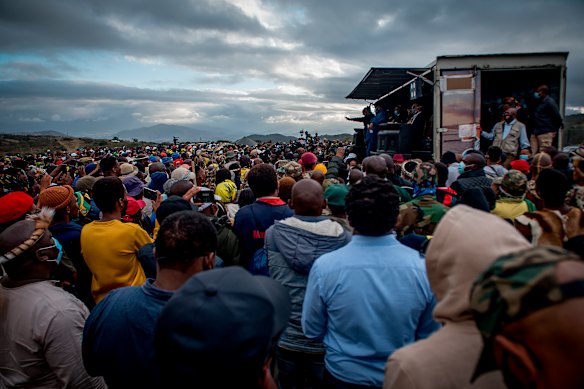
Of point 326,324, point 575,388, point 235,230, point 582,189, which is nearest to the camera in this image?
point 575,388

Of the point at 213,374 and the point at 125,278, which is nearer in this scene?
the point at 213,374

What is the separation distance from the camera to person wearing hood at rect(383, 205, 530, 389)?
1187 mm

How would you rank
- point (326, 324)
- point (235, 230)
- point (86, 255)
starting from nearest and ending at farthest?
1. point (326, 324)
2. point (86, 255)
3. point (235, 230)

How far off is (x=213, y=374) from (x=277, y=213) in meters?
2.70

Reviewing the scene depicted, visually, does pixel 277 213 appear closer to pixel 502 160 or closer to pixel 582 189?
pixel 582 189

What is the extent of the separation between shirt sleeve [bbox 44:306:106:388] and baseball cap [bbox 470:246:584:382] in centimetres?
219

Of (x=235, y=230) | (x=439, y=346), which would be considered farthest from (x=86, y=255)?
(x=439, y=346)

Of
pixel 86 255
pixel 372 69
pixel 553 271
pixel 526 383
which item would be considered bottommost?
pixel 86 255

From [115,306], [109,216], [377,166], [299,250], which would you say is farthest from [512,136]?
[115,306]

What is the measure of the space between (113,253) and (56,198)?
106 centimetres

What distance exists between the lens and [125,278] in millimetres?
3127

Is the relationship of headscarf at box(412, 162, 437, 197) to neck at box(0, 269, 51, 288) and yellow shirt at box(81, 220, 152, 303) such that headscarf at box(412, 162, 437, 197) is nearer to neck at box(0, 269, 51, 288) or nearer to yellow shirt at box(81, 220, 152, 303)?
yellow shirt at box(81, 220, 152, 303)

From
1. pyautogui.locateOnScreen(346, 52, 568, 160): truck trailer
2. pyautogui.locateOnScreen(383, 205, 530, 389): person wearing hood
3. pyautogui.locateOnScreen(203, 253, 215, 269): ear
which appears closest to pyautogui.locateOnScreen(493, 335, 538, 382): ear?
pyautogui.locateOnScreen(383, 205, 530, 389): person wearing hood

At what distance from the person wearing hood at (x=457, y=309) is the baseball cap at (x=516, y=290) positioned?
0.19m
